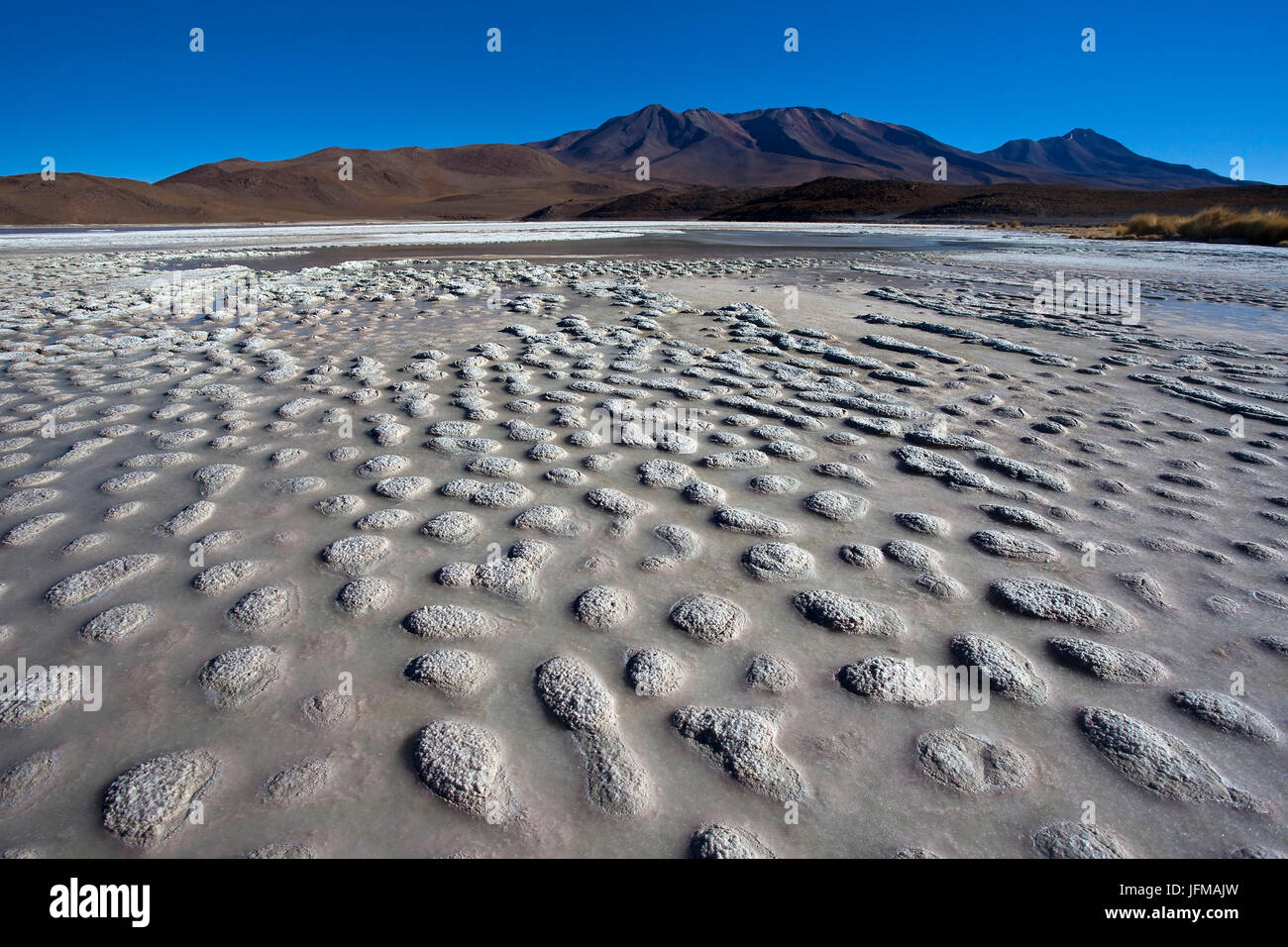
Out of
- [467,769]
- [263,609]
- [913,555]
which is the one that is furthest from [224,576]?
[913,555]

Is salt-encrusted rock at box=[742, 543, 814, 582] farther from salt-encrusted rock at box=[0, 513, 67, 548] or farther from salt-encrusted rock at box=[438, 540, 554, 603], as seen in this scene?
salt-encrusted rock at box=[0, 513, 67, 548]

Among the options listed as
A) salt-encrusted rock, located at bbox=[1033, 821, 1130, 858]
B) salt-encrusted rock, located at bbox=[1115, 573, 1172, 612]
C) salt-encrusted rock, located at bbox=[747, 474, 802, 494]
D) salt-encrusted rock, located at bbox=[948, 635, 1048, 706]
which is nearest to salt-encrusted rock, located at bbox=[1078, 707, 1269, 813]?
salt-encrusted rock, located at bbox=[948, 635, 1048, 706]

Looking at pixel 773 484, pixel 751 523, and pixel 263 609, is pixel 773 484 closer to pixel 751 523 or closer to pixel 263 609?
pixel 751 523

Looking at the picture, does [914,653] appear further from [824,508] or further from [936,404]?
[936,404]

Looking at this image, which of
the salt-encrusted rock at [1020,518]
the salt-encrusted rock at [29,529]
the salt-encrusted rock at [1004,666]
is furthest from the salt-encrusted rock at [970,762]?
the salt-encrusted rock at [29,529]

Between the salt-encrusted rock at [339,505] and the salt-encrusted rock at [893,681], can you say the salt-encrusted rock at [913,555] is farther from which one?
the salt-encrusted rock at [339,505]
